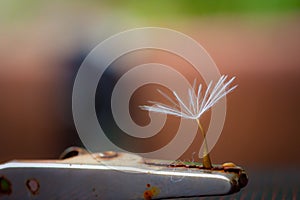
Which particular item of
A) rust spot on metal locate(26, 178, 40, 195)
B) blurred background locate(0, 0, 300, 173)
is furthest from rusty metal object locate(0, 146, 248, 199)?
blurred background locate(0, 0, 300, 173)

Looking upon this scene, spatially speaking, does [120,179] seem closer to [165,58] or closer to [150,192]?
[150,192]

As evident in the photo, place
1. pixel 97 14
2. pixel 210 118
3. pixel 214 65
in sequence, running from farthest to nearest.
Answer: pixel 97 14, pixel 214 65, pixel 210 118

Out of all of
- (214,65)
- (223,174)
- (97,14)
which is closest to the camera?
(223,174)

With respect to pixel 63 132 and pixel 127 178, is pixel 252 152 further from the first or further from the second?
pixel 127 178

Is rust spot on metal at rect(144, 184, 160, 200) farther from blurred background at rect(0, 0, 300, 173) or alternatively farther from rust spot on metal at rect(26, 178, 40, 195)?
blurred background at rect(0, 0, 300, 173)

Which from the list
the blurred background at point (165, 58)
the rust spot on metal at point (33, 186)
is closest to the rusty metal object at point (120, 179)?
the rust spot on metal at point (33, 186)

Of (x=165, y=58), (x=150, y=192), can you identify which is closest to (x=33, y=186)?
(x=150, y=192)

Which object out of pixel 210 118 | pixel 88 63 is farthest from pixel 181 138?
pixel 88 63

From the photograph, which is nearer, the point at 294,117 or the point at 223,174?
the point at 223,174
